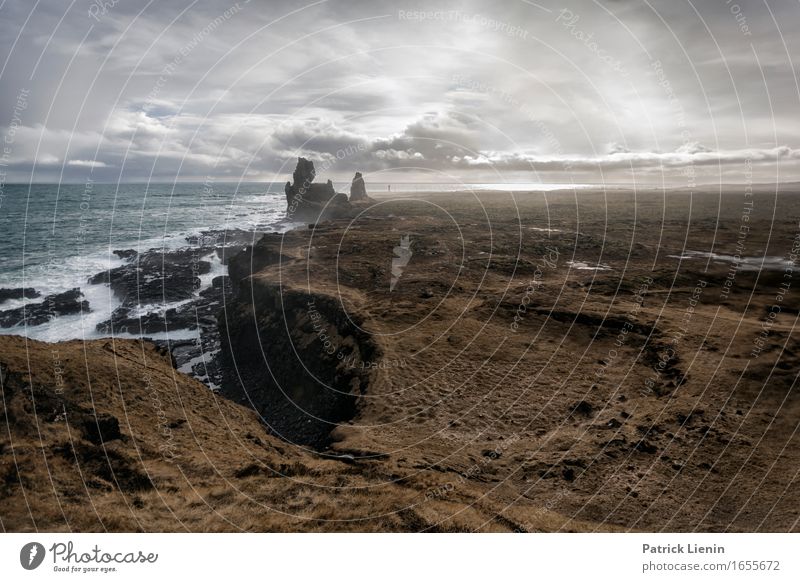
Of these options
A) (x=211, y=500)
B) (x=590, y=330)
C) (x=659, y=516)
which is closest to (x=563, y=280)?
(x=590, y=330)

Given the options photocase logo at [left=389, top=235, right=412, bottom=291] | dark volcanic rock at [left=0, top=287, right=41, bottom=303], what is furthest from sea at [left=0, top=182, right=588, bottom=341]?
photocase logo at [left=389, top=235, right=412, bottom=291]

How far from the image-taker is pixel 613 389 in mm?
16828

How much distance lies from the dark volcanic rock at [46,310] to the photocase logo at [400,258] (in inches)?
1134

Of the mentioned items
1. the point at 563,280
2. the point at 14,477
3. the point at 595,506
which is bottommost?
the point at 595,506

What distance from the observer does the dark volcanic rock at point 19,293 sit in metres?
40.0

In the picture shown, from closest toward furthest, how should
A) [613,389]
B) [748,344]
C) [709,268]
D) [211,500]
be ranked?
[211,500] < [613,389] < [748,344] < [709,268]

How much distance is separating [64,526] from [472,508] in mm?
9562

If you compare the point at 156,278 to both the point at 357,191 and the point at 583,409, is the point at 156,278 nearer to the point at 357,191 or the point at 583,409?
the point at 583,409

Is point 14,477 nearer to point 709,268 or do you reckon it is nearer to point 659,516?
point 659,516

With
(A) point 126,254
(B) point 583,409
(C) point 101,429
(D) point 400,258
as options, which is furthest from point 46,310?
(B) point 583,409

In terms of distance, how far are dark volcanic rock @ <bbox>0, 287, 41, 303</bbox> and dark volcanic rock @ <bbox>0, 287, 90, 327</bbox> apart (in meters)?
2.08

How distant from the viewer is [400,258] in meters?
38.1
